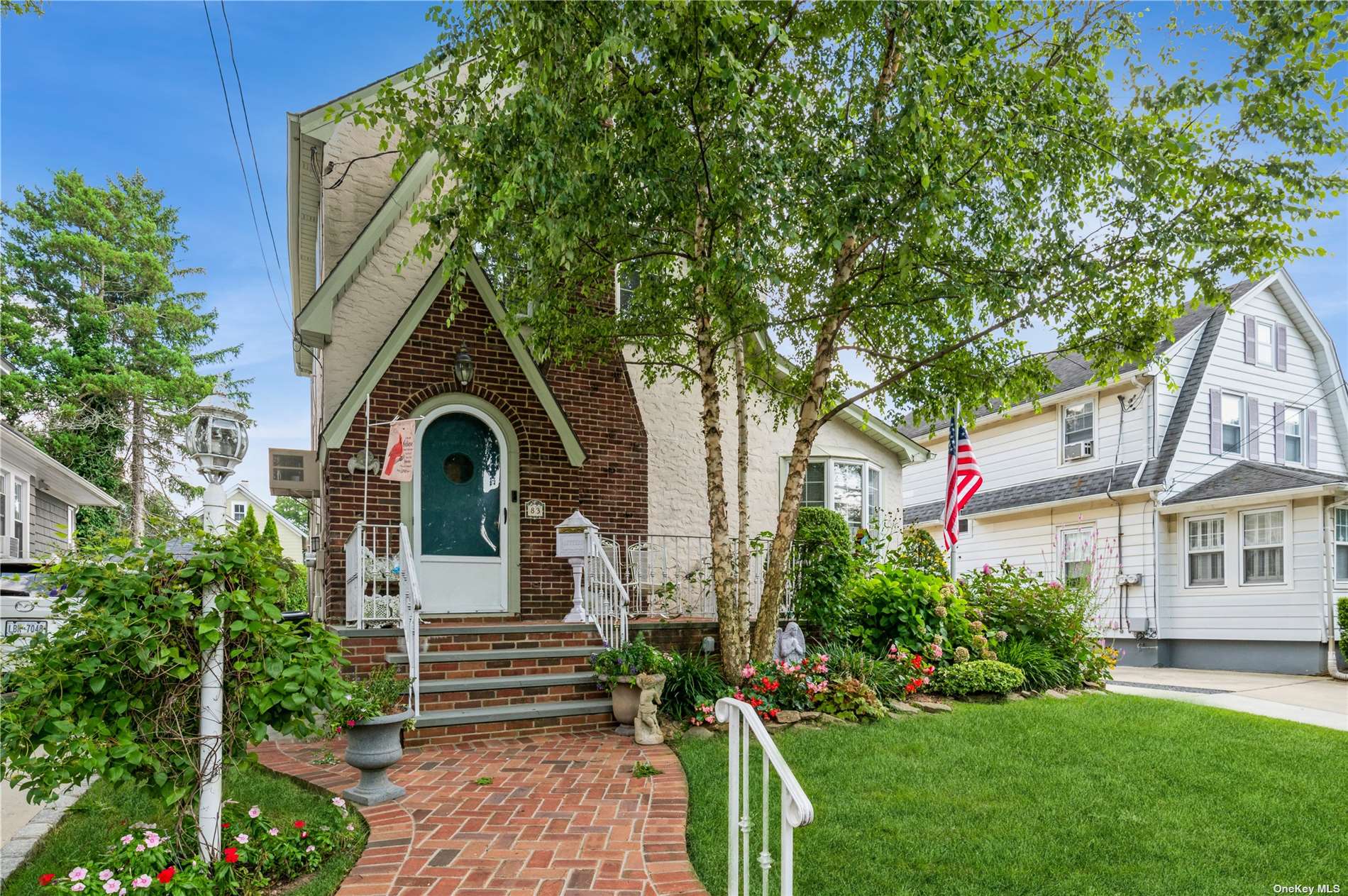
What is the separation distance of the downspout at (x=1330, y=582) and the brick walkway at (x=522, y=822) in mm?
12734

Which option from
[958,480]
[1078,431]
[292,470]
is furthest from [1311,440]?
[292,470]

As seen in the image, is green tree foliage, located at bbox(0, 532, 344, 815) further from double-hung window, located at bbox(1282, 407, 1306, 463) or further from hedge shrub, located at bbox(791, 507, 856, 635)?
double-hung window, located at bbox(1282, 407, 1306, 463)

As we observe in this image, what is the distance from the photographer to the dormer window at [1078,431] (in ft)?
54.8

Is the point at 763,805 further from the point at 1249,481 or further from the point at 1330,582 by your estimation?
the point at 1249,481

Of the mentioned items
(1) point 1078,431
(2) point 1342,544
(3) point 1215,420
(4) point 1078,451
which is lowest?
(2) point 1342,544

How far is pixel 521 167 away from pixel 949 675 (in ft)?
21.8

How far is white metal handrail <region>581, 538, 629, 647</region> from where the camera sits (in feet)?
26.8

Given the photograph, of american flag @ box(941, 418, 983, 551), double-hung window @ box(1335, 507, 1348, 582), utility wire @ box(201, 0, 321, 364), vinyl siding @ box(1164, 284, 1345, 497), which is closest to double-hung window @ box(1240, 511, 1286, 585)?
double-hung window @ box(1335, 507, 1348, 582)

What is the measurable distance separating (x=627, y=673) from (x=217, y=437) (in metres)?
4.11

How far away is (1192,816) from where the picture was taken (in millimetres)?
4758

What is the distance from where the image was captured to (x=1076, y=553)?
16.8 meters

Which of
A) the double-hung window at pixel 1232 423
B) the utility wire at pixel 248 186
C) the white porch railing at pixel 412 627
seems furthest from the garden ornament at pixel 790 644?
the double-hung window at pixel 1232 423

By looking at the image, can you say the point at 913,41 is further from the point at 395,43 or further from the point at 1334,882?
the point at 395,43

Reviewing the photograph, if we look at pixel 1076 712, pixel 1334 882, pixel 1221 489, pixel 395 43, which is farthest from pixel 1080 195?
pixel 1221 489
